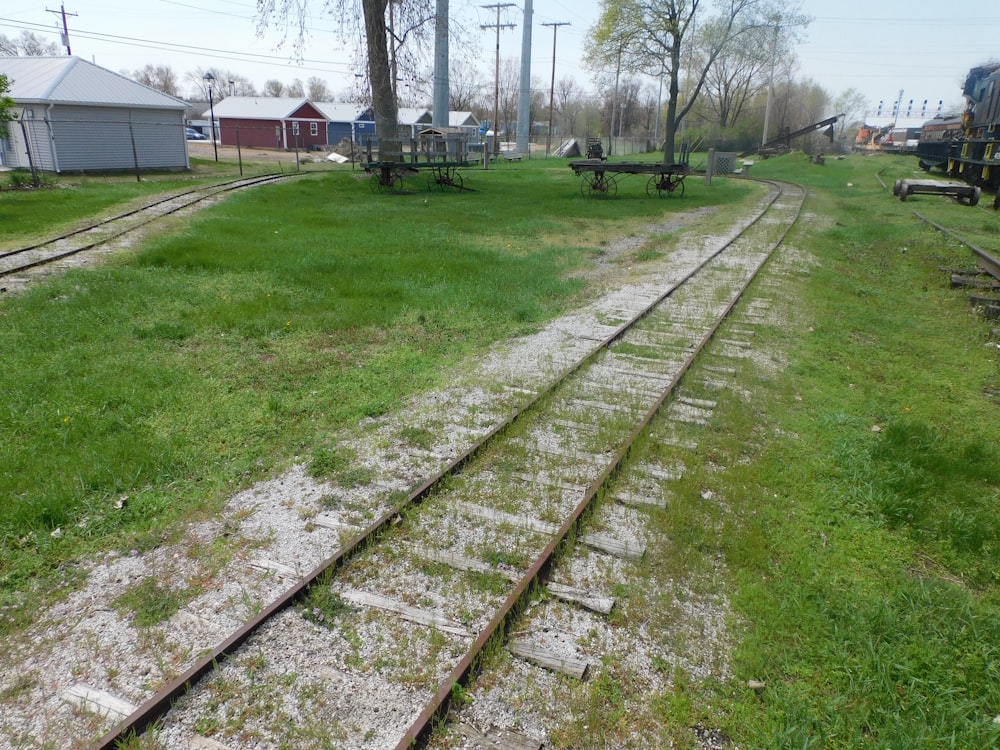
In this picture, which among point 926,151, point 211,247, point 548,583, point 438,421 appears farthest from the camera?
point 926,151

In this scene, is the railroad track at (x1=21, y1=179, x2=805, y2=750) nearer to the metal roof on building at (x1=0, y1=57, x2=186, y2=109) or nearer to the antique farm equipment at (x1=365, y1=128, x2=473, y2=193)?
the antique farm equipment at (x1=365, y1=128, x2=473, y2=193)

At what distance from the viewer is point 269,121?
61938 millimetres

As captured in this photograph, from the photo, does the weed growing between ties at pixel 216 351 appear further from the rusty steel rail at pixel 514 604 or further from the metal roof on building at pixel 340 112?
the metal roof on building at pixel 340 112

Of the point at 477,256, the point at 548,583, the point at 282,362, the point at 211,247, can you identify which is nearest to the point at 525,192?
the point at 477,256

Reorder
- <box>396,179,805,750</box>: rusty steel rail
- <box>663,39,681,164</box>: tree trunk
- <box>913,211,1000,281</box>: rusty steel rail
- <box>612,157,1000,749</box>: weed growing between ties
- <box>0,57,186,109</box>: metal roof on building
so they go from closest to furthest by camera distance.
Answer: <box>396,179,805,750</box>: rusty steel rail < <box>612,157,1000,749</box>: weed growing between ties < <box>913,211,1000,281</box>: rusty steel rail < <box>0,57,186,109</box>: metal roof on building < <box>663,39,681,164</box>: tree trunk

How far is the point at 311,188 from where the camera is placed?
2384cm

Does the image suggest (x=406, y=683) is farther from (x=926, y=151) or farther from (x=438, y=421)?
(x=926, y=151)

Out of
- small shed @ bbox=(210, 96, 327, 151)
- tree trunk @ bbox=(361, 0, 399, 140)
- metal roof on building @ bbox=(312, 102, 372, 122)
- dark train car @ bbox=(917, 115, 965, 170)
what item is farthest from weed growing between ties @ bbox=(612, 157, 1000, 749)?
metal roof on building @ bbox=(312, 102, 372, 122)

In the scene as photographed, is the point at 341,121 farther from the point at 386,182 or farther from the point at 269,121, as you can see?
the point at 386,182

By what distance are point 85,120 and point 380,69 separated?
1552 centimetres

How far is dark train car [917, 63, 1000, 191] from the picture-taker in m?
24.8

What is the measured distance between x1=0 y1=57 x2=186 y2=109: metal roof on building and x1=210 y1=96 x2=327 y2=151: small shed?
1103 inches

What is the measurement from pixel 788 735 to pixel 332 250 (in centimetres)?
1186

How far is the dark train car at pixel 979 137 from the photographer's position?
24844 millimetres
